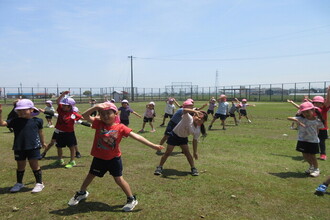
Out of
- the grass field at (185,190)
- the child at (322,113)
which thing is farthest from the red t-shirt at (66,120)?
the child at (322,113)

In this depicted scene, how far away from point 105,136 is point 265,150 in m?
6.52

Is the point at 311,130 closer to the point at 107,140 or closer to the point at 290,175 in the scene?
the point at 290,175

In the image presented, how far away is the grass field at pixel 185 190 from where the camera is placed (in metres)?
4.47

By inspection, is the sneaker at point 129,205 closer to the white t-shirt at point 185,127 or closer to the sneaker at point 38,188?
the sneaker at point 38,188

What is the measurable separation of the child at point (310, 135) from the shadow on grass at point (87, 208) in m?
4.32

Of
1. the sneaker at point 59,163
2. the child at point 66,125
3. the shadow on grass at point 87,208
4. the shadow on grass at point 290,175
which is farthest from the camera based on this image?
the sneaker at point 59,163

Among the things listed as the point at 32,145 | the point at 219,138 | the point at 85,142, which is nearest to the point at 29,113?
the point at 32,145

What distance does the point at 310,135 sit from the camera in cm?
637

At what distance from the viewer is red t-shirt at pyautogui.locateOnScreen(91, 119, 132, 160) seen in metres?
4.52

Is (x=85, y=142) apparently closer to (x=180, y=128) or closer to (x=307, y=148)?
(x=180, y=128)

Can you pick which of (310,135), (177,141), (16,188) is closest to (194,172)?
(177,141)

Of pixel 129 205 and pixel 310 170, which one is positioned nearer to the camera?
pixel 129 205

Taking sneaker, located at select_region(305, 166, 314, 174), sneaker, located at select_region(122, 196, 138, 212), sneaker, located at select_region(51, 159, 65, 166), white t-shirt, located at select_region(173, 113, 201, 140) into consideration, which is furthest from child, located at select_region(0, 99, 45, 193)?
sneaker, located at select_region(305, 166, 314, 174)

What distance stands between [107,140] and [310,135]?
15.6 feet
